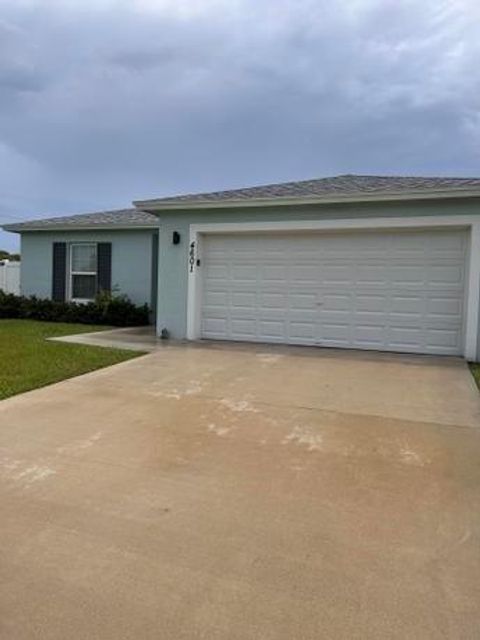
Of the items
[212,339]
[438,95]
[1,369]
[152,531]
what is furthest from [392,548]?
[438,95]

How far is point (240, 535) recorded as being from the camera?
345cm

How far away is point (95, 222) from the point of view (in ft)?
54.3

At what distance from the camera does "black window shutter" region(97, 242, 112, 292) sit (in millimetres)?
16609

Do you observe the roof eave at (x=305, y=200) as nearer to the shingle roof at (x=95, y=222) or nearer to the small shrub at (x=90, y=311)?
the shingle roof at (x=95, y=222)

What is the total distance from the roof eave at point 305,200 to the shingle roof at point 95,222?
353 centimetres

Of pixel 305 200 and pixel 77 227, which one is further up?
pixel 305 200

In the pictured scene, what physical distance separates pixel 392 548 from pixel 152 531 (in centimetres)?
143

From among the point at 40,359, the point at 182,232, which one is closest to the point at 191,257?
the point at 182,232

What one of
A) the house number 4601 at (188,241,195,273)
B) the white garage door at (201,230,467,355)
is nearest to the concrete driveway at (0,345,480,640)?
the white garage door at (201,230,467,355)

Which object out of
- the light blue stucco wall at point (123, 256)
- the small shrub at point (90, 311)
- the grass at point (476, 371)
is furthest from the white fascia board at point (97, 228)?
the grass at point (476, 371)

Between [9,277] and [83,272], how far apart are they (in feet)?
15.7

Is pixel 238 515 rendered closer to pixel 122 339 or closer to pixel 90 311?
pixel 122 339

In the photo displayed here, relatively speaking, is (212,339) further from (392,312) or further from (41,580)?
(41,580)

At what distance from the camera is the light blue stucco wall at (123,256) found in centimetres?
1622
